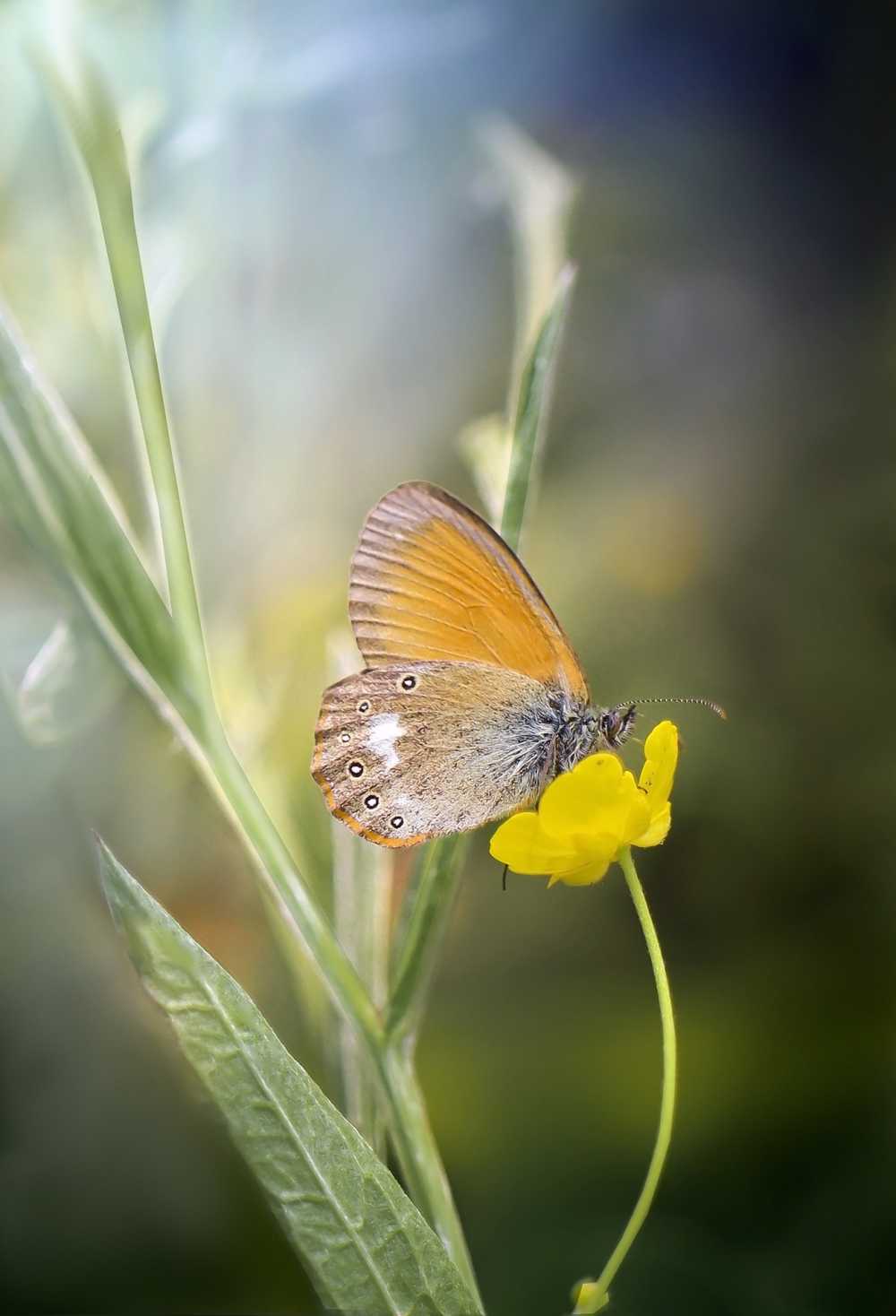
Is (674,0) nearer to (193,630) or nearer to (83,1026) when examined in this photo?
(193,630)

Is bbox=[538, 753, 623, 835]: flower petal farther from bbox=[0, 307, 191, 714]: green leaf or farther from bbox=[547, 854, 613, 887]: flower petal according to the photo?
bbox=[0, 307, 191, 714]: green leaf

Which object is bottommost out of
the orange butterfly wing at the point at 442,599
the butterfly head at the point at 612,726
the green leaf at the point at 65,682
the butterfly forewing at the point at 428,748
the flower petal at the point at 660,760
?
the flower petal at the point at 660,760

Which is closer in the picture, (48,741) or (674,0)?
(48,741)

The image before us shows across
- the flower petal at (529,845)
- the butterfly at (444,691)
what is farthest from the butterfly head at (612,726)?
the flower petal at (529,845)

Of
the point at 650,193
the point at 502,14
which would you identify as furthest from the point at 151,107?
the point at 650,193

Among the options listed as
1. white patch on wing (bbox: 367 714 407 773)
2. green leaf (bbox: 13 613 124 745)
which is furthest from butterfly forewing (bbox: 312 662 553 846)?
green leaf (bbox: 13 613 124 745)

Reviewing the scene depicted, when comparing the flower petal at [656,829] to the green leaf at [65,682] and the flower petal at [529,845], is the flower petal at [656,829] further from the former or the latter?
the green leaf at [65,682]
